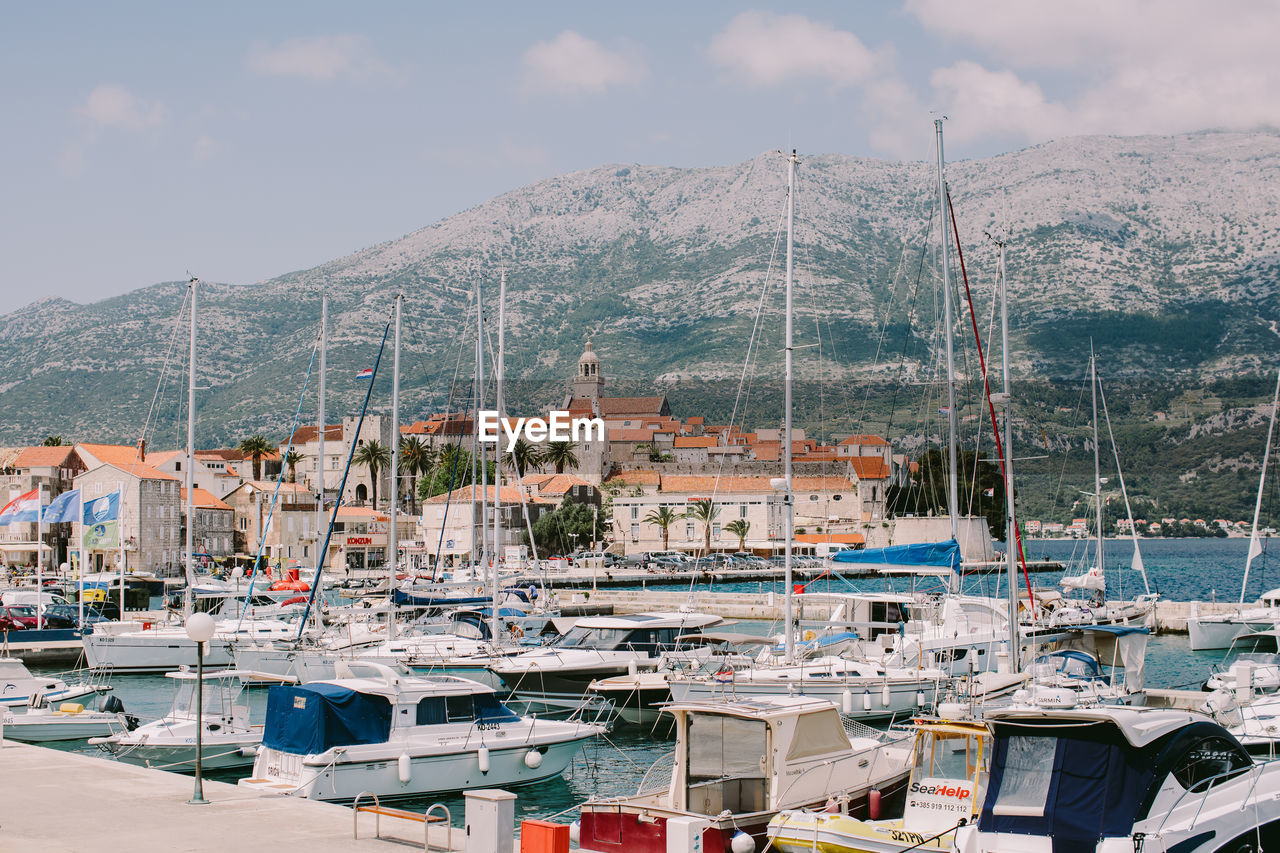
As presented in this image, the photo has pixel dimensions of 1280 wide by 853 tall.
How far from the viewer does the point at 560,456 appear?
441ft

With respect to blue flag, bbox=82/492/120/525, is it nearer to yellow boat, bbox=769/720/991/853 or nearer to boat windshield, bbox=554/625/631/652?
boat windshield, bbox=554/625/631/652

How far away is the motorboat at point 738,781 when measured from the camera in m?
12.7

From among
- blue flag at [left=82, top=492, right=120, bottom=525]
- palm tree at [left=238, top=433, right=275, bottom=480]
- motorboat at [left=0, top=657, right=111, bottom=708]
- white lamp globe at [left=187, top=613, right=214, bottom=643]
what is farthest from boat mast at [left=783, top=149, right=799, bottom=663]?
palm tree at [left=238, top=433, right=275, bottom=480]

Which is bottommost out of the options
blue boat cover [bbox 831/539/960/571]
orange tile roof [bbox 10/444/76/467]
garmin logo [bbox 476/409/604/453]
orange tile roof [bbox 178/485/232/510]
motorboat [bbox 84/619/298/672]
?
motorboat [bbox 84/619/298/672]

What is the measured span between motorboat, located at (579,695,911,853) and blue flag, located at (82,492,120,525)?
34662mm

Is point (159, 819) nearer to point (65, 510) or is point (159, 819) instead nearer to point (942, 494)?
point (65, 510)

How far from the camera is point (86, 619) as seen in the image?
47469 millimetres

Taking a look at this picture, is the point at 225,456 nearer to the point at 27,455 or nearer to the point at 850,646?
the point at 27,455

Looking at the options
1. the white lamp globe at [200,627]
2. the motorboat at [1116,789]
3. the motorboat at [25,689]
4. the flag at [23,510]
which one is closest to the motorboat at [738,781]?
the motorboat at [1116,789]

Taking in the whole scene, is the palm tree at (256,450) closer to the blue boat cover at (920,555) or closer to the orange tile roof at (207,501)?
the orange tile roof at (207,501)

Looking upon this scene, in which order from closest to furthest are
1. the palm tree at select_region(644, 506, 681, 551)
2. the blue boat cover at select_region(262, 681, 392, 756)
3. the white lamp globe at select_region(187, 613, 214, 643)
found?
the white lamp globe at select_region(187, 613, 214, 643) < the blue boat cover at select_region(262, 681, 392, 756) < the palm tree at select_region(644, 506, 681, 551)

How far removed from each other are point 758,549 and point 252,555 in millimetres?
48750

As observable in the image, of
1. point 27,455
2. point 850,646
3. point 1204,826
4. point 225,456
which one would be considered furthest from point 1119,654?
point 225,456

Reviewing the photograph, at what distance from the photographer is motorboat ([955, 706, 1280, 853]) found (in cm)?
1110
